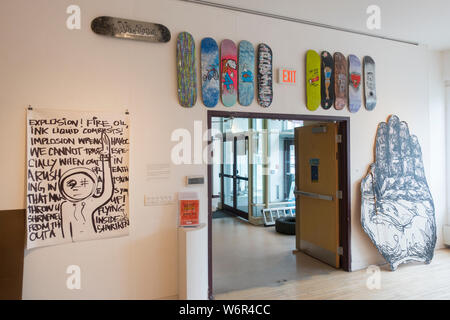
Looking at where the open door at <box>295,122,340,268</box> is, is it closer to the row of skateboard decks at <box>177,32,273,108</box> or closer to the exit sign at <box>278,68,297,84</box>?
the exit sign at <box>278,68,297,84</box>

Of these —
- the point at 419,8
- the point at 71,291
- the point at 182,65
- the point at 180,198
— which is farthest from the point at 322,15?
the point at 71,291

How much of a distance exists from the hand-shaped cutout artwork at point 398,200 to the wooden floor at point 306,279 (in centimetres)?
26

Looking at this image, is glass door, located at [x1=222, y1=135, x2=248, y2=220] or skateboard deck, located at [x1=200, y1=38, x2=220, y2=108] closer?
skateboard deck, located at [x1=200, y1=38, x2=220, y2=108]

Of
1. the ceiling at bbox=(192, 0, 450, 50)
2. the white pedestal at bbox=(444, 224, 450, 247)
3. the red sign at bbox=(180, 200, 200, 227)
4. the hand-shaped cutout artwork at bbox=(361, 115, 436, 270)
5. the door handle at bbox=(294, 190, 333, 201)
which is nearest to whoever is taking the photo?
the red sign at bbox=(180, 200, 200, 227)

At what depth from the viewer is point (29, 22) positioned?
2439 millimetres

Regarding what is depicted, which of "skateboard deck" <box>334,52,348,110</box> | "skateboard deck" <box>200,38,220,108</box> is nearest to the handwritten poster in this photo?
"skateboard deck" <box>200,38,220,108</box>

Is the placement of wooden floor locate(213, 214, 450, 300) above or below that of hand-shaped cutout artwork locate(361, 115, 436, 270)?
below

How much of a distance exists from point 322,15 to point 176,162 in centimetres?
220

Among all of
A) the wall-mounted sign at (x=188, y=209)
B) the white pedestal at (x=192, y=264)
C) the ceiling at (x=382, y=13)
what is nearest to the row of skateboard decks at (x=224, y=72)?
the ceiling at (x=382, y=13)

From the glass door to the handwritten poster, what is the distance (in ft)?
13.6

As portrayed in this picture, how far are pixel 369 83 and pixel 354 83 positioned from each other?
0.82ft

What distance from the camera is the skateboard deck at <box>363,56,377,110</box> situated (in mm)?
3768

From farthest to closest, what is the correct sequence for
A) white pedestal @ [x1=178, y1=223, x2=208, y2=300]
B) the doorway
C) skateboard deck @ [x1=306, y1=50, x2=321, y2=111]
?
the doorway < skateboard deck @ [x1=306, y1=50, x2=321, y2=111] < white pedestal @ [x1=178, y1=223, x2=208, y2=300]

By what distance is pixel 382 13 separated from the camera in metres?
3.28
